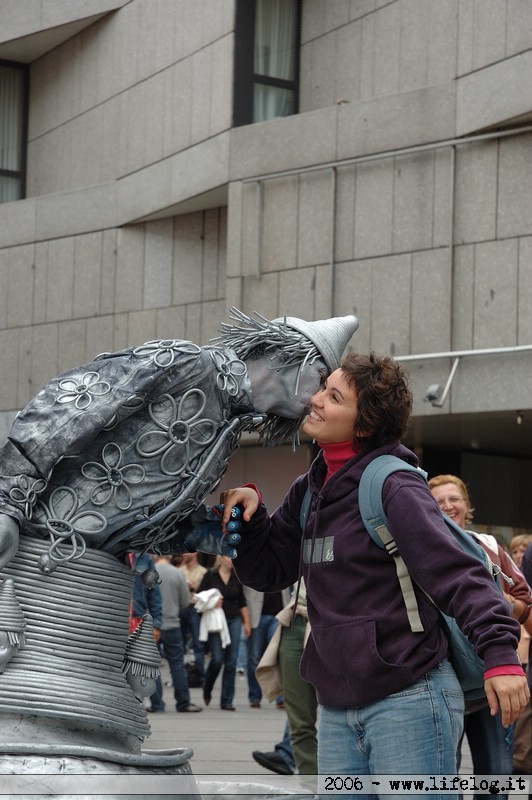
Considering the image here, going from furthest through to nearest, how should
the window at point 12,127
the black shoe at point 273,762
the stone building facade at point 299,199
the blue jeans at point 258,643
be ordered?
the window at point 12,127, the stone building facade at point 299,199, the blue jeans at point 258,643, the black shoe at point 273,762

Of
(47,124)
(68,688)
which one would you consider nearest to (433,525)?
(68,688)

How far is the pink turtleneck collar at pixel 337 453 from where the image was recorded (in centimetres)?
374

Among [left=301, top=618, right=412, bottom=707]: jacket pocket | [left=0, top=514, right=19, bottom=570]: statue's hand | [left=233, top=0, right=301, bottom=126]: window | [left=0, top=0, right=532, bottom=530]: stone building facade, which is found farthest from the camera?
[left=233, top=0, right=301, bottom=126]: window

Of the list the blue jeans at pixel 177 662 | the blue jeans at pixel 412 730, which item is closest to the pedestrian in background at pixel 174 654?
the blue jeans at pixel 177 662

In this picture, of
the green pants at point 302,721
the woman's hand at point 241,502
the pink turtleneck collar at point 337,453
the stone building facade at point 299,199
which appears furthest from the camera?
the stone building facade at point 299,199

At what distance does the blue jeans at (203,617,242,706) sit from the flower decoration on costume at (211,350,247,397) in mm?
10211

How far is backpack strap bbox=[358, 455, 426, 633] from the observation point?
3.42 metres

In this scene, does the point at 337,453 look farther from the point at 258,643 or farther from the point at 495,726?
the point at 258,643

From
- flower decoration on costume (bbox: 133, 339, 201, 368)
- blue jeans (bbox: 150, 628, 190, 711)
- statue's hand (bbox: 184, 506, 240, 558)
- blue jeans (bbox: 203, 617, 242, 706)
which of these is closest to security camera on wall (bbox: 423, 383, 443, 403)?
blue jeans (bbox: 203, 617, 242, 706)

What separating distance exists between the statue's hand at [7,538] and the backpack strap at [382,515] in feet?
3.21

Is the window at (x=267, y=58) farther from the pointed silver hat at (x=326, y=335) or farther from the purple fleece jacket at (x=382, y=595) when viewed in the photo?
the purple fleece jacket at (x=382, y=595)

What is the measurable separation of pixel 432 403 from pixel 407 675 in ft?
46.5

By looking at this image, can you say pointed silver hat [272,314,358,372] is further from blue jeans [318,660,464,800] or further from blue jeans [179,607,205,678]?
blue jeans [179,607,205,678]

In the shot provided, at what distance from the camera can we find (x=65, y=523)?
3.80 metres
